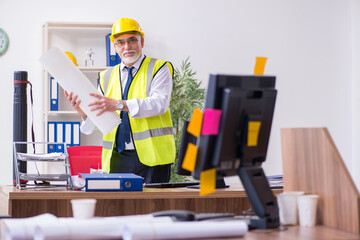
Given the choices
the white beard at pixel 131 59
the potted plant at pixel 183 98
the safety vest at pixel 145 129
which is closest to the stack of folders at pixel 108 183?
the safety vest at pixel 145 129

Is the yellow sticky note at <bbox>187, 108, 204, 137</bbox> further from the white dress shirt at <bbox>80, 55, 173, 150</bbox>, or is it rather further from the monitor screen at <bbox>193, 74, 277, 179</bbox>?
the white dress shirt at <bbox>80, 55, 173, 150</bbox>

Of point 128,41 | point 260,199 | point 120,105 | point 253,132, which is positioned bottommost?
point 260,199

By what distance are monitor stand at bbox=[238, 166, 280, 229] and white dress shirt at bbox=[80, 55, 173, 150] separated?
148cm

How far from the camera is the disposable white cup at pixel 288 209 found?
173 cm

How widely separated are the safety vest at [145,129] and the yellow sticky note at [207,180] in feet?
Result: 5.17

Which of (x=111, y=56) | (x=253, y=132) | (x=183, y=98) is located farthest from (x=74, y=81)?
(x=183, y=98)

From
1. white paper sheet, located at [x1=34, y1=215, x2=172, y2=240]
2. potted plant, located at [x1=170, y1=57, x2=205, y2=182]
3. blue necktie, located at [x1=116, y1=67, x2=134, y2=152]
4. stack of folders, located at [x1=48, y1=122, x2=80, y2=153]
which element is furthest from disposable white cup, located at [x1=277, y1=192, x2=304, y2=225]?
stack of folders, located at [x1=48, y1=122, x2=80, y2=153]

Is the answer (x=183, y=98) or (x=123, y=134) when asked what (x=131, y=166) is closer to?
(x=123, y=134)

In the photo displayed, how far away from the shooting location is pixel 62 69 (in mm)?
2768

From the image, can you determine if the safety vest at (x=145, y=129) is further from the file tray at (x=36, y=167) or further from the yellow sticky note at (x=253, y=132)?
the yellow sticky note at (x=253, y=132)

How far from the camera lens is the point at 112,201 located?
7.98 ft

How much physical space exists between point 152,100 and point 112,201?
33.9 inches

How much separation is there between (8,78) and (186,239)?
13.8 feet

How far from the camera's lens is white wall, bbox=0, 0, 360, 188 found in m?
5.21
